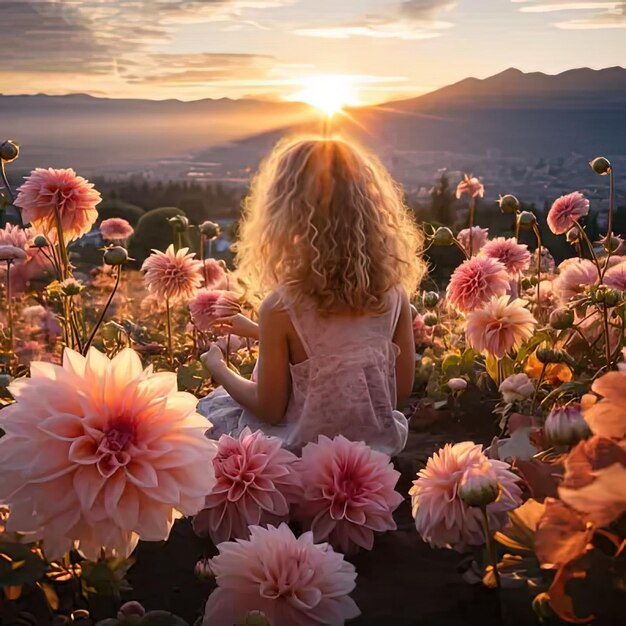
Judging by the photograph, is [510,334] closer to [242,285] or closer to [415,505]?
[415,505]

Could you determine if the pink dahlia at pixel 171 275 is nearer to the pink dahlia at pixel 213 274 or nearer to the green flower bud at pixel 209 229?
the green flower bud at pixel 209 229

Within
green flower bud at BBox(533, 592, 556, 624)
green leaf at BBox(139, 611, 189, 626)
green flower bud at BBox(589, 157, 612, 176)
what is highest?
green flower bud at BBox(589, 157, 612, 176)

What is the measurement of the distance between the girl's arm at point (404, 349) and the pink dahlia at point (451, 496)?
93 centimetres

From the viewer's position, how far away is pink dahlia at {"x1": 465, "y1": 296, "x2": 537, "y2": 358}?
2.10m

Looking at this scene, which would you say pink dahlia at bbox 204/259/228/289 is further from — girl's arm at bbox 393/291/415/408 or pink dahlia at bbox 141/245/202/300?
girl's arm at bbox 393/291/415/408

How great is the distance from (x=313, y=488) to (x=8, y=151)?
106 cm

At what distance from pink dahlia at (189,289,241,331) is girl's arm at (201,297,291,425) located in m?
0.26

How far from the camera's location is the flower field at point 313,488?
0.93m

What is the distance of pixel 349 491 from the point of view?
5.38 feet

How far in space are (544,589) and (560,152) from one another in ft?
14.3

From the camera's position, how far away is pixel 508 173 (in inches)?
192

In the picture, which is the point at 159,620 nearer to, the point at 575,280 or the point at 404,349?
the point at 404,349

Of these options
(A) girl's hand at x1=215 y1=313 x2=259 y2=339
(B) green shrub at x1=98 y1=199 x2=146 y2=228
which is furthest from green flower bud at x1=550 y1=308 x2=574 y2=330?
(B) green shrub at x1=98 y1=199 x2=146 y2=228

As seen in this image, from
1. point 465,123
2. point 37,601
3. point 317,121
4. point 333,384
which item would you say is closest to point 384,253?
point 333,384
